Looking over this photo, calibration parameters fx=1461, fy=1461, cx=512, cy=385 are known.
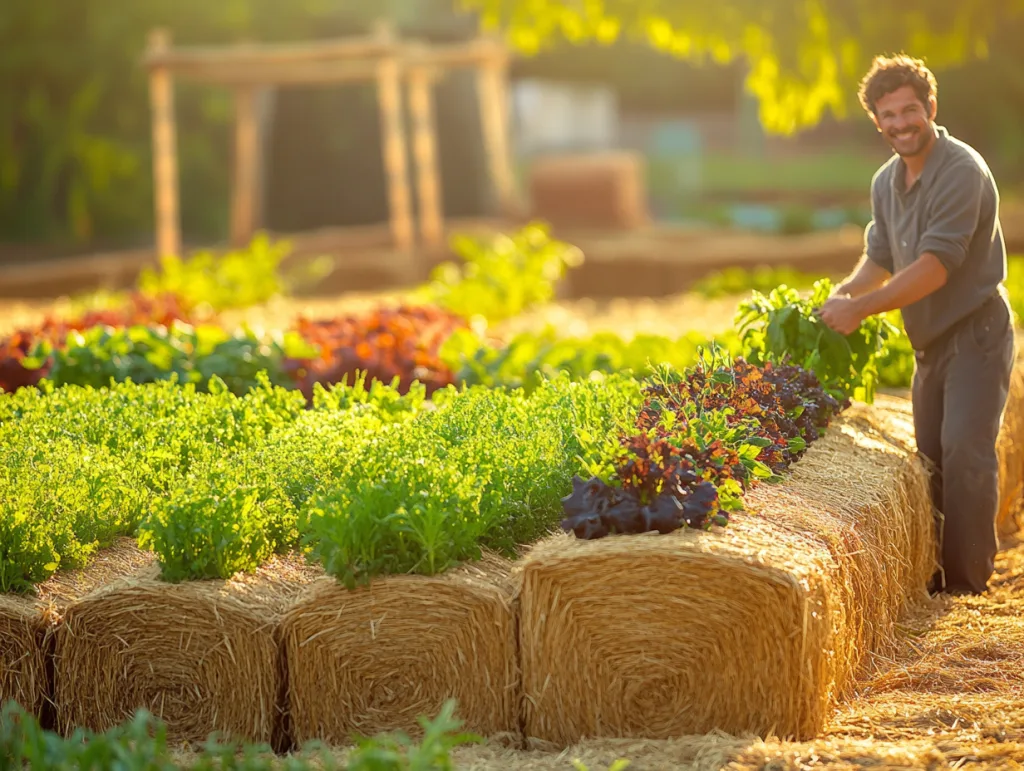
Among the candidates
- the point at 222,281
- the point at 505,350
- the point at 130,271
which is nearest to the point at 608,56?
the point at 130,271

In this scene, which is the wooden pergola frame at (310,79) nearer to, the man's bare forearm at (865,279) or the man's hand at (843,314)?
the man's bare forearm at (865,279)

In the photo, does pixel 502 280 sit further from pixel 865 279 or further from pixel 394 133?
pixel 865 279

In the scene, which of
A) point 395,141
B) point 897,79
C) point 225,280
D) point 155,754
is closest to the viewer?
point 155,754

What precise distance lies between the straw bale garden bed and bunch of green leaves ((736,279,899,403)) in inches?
16.0

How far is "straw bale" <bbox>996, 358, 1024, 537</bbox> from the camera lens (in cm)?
652

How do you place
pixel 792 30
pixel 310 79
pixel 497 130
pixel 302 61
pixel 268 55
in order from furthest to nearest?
pixel 497 130 → pixel 310 79 → pixel 302 61 → pixel 268 55 → pixel 792 30

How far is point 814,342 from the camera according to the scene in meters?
5.95

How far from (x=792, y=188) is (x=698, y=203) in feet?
8.33

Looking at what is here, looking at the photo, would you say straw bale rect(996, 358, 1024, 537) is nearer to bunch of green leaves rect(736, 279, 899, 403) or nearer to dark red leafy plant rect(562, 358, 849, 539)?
bunch of green leaves rect(736, 279, 899, 403)

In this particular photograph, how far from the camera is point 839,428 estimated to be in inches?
229

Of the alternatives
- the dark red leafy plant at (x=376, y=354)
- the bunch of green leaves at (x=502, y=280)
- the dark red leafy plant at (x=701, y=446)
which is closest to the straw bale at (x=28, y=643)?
the dark red leafy plant at (x=701, y=446)

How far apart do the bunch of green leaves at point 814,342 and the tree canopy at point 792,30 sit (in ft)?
16.3

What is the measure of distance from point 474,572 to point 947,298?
245cm

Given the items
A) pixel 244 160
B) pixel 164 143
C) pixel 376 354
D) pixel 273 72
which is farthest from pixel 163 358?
pixel 244 160
